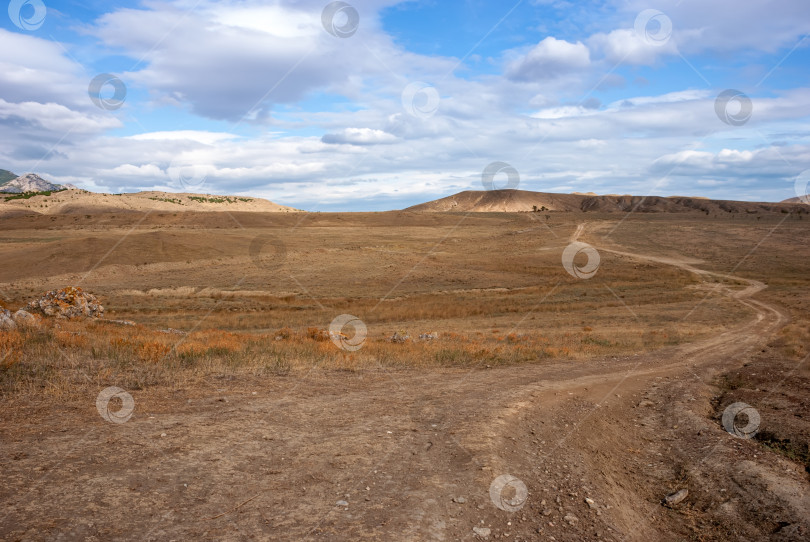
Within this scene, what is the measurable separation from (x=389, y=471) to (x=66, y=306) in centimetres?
2500

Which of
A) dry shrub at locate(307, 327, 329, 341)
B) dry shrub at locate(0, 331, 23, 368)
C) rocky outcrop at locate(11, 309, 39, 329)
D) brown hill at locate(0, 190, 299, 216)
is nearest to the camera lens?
dry shrub at locate(0, 331, 23, 368)

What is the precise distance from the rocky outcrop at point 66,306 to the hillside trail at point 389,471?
19087mm

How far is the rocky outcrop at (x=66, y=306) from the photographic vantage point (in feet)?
82.1

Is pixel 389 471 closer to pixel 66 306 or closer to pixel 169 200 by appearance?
pixel 66 306

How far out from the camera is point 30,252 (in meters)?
63.1

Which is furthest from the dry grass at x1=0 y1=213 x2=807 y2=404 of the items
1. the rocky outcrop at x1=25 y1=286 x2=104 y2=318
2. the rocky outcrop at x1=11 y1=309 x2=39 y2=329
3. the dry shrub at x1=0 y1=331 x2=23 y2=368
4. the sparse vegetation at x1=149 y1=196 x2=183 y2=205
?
the sparse vegetation at x1=149 y1=196 x2=183 y2=205

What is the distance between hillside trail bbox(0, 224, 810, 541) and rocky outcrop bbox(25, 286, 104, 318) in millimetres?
19087

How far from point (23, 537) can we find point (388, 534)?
146 inches

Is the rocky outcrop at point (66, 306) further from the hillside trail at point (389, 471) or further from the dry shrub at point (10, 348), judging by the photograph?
the hillside trail at point (389, 471)

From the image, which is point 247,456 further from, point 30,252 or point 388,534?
point 30,252

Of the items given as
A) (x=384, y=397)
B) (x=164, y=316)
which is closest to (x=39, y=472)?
(x=384, y=397)

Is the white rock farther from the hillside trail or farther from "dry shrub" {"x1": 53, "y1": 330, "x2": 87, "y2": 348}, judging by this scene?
the hillside trail

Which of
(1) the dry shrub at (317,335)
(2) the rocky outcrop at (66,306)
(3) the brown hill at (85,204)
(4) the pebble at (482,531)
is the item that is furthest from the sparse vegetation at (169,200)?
(4) the pebble at (482,531)

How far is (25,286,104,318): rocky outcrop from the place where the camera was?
25.0 m
